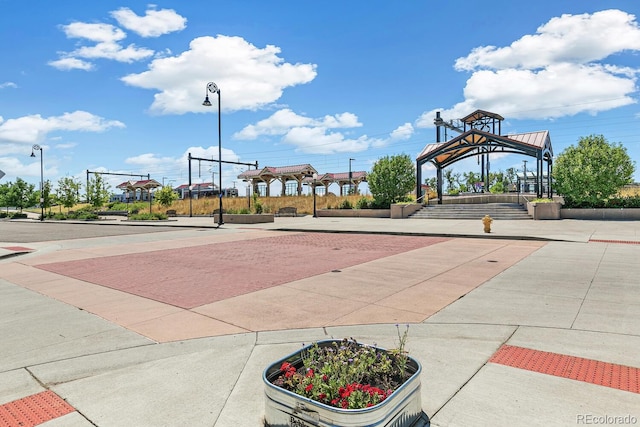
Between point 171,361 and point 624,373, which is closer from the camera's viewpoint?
point 624,373

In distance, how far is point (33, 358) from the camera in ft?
14.1

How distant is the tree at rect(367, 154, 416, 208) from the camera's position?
3669cm

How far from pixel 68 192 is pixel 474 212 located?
56.6m

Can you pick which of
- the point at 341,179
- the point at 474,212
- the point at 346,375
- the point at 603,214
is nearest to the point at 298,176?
the point at 341,179

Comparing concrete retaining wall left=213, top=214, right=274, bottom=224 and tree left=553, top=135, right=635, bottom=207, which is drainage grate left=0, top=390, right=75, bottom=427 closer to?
concrete retaining wall left=213, top=214, right=274, bottom=224

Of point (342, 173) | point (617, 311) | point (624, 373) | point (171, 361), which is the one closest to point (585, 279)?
point (617, 311)

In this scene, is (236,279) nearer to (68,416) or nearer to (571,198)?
(68,416)

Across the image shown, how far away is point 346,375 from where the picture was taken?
259 centimetres

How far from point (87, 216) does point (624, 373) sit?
51.9 m

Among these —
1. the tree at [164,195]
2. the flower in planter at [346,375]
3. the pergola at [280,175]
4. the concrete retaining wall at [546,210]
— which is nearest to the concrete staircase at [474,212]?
the concrete retaining wall at [546,210]

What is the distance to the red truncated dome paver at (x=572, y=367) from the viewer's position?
3459 mm

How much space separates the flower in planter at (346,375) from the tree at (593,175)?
29.6 m

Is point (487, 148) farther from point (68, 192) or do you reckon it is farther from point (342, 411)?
point (68, 192)

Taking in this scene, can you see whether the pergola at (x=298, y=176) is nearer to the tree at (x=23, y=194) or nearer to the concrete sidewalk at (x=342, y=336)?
the tree at (x=23, y=194)
